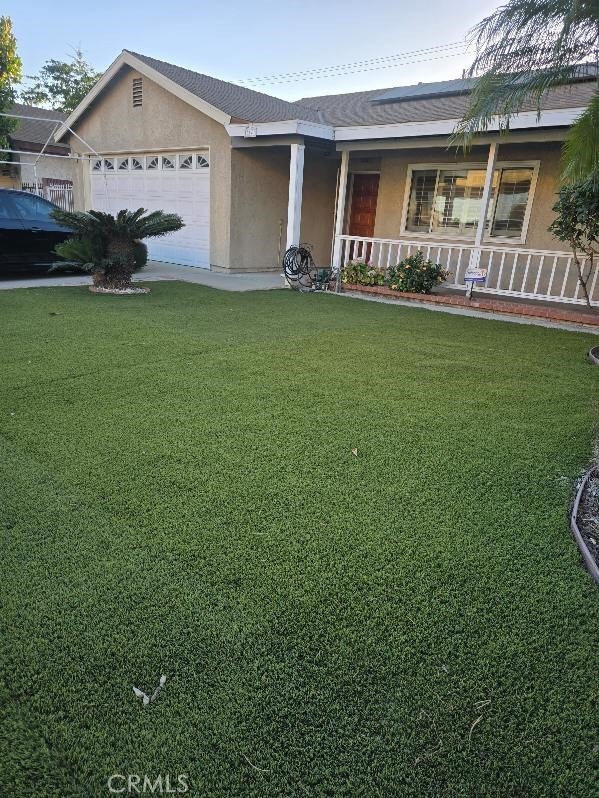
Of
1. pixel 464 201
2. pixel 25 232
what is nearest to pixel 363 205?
pixel 464 201

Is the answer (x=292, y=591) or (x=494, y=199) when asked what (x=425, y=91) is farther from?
(x=292, y=591)

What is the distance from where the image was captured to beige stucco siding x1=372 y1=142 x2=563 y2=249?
9.71 meters

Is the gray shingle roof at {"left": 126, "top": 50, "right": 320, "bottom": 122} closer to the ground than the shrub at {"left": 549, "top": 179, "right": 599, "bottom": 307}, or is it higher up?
higher up

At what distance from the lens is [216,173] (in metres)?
11.8

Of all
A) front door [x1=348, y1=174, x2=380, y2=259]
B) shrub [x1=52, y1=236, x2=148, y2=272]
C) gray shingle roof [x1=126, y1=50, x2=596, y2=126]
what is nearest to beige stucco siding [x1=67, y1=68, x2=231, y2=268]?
gray shingle roof [x1=126, y1=50, x2=596, y2=126]

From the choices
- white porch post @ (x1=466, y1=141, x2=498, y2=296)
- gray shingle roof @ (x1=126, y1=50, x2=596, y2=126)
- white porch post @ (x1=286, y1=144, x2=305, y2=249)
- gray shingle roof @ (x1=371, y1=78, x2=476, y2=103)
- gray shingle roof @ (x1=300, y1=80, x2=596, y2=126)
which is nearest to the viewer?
white porch post @ (x1=466, y1=141, x2=498, y2=296)

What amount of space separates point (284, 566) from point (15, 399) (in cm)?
283

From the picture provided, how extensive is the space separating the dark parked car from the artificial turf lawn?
625 centimetres

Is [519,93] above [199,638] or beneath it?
above

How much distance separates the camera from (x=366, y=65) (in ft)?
111

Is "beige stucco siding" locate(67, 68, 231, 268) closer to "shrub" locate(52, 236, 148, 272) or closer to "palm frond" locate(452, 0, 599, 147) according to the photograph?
"shrub" locate(52, 236, 148, 272)

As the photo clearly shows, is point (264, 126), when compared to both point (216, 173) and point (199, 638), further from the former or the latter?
point (199, 638)

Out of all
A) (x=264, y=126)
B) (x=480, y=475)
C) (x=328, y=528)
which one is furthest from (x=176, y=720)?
(x=264, y=126)

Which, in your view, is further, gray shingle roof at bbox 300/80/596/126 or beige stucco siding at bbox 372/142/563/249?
beige stucco siding at bbox 372/142/563/249
